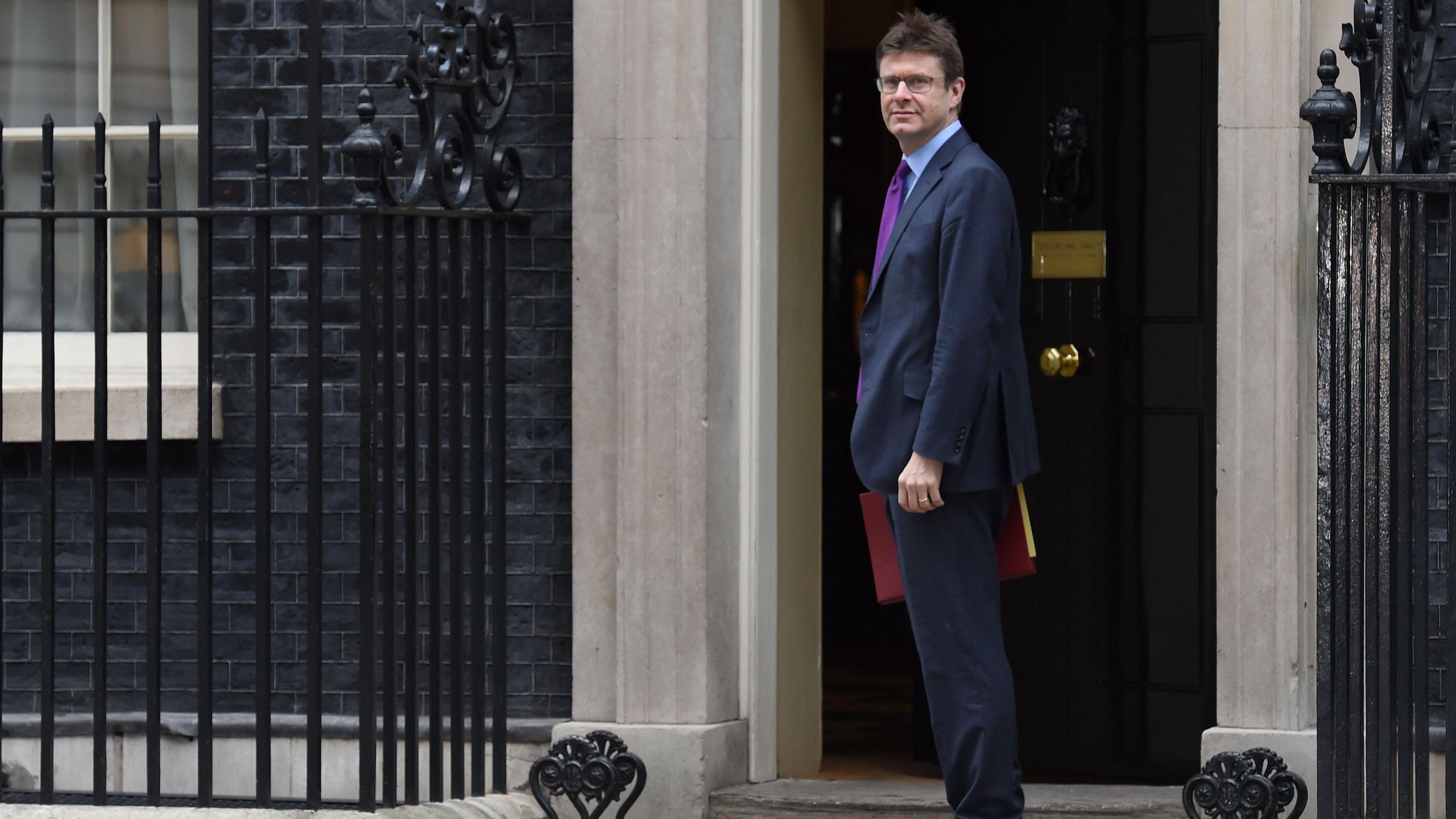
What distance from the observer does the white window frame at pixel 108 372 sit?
6.57 metres

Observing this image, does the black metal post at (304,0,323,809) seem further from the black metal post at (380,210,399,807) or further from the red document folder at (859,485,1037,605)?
the red document folder at (859,485,1037,605)

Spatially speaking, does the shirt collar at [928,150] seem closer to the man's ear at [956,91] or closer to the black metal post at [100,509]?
the man's ear at [956,91]

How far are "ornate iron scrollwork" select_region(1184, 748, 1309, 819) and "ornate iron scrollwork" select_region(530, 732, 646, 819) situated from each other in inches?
59.1

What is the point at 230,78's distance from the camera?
21.7 feet

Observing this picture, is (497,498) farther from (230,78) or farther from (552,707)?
(230,78)

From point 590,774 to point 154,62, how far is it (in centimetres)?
275

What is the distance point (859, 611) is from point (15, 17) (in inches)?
222

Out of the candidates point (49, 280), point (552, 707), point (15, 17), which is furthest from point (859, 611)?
point (49, 280)

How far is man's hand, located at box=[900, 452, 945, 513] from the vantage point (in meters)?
4.86

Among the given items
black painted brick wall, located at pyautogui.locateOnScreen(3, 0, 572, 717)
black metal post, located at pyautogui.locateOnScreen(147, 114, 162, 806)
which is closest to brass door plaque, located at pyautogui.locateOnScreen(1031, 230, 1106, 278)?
black painted brick wall, located at pyautogui.locateOnScreen(3, 0, 572, 717)

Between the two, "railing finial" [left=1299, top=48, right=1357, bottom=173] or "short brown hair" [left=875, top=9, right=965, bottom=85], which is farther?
"short brown hair" [left=875, top=9, right=965, bottom=85]

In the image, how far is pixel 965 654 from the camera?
495cm

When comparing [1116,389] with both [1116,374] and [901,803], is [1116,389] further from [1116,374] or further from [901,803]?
[901,803]

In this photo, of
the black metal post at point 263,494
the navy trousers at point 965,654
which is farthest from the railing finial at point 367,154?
the navy trousers at point 965,654
